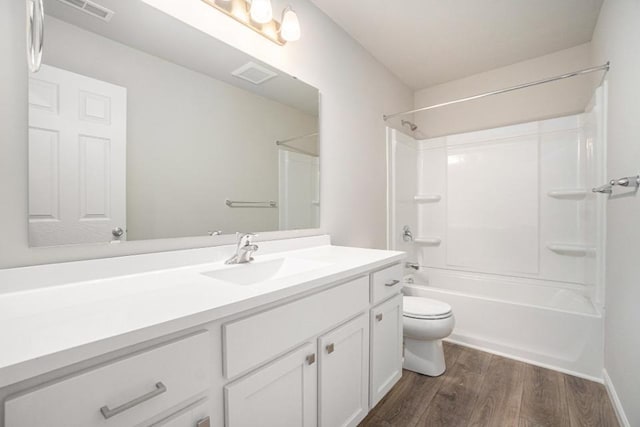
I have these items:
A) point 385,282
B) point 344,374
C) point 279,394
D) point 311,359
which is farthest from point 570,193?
point 279,394

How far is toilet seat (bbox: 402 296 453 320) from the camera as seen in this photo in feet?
6.07

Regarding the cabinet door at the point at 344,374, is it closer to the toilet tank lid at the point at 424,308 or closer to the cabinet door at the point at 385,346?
the cabinet door at the point at 385,346

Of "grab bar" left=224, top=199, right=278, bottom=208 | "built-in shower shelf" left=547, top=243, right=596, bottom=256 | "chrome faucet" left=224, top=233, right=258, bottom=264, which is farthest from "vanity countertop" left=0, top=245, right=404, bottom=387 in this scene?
"built-in shower shelf" left=547, top=243, right=596, bottom=256

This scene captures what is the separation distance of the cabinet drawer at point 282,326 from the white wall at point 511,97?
248cm

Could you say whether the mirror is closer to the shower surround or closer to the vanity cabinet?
the vanity cabinet

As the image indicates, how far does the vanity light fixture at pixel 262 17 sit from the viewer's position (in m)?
1.39

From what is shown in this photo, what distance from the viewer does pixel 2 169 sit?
0.84 m

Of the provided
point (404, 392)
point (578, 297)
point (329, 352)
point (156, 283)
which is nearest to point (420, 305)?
point (404, 392)

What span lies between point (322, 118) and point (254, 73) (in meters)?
0.54

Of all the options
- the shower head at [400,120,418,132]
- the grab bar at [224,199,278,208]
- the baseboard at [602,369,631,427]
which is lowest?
the baseboard at [602,369,631,427]

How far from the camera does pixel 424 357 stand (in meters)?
1.90

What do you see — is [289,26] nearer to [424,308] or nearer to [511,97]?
[424,308]

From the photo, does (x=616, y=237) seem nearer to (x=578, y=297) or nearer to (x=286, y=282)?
(x=578, y=297)

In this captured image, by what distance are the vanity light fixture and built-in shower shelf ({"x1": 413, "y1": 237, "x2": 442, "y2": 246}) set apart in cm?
224
